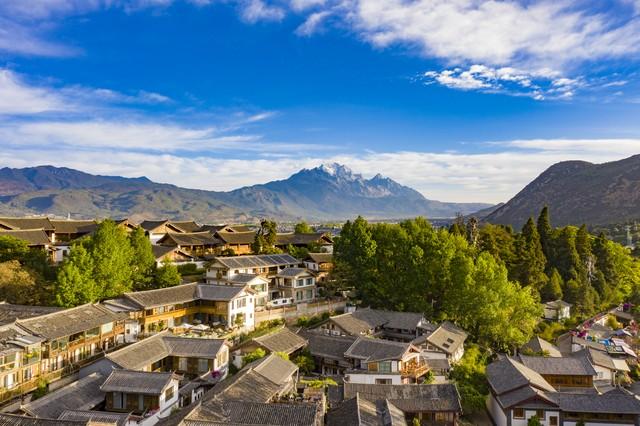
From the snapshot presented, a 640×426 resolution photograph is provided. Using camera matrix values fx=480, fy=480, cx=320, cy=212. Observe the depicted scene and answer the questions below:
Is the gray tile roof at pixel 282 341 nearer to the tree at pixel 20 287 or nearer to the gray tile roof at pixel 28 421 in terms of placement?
the gray tile roof at pixel 28 421

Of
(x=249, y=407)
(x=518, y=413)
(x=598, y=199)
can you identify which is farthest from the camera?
(x=598, y=199)

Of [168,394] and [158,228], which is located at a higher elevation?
[158,228]

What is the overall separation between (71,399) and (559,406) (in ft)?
93.1

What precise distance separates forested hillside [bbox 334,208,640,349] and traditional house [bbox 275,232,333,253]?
12.7 m

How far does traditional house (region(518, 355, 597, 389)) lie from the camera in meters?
35.5

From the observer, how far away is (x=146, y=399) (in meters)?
25.6

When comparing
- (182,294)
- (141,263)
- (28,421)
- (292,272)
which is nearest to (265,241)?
(292,272)

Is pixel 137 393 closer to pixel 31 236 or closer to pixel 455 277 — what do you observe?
pixel 31 236

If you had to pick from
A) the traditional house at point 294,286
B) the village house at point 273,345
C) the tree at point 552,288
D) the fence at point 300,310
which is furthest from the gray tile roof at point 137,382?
the tree at point 552,288

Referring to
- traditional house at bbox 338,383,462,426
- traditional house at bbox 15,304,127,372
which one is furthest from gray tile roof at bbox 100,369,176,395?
traditional house at bbox 338,383,462,426

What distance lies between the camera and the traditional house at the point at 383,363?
33.0 metres

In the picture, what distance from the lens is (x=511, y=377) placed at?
3288cm

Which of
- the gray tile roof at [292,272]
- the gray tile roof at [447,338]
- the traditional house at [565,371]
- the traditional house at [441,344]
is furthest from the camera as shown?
the gray tile roof at [292,272]

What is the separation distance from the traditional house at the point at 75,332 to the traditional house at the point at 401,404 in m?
→ 16.4
